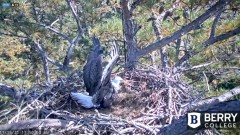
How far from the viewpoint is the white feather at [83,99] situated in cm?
330

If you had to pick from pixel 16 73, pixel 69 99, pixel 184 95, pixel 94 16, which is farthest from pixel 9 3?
pixel 184 95

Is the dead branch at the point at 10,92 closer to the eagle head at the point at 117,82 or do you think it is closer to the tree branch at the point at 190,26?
the eagle head at the point at 117,82

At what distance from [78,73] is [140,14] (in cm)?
135

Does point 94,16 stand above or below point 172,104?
above

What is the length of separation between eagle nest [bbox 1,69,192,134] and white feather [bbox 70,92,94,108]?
2.2 inches

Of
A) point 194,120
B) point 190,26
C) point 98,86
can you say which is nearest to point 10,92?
point 98,86

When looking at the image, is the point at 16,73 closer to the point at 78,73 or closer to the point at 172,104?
the point at 78,73

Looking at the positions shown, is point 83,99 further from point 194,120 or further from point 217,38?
point 217,38

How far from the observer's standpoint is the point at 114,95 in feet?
11.1

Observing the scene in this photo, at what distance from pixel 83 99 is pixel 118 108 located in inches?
13.0

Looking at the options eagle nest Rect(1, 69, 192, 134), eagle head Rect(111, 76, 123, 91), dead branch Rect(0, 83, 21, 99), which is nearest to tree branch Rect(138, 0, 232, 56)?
eagle nest Rect(1, 69, 192, 134)

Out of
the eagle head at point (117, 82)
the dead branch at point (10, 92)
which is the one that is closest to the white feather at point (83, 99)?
the eagle head at point (117, 82)

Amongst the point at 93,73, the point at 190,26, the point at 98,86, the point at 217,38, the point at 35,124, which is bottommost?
the point at 35,124

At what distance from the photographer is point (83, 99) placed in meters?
3.31
